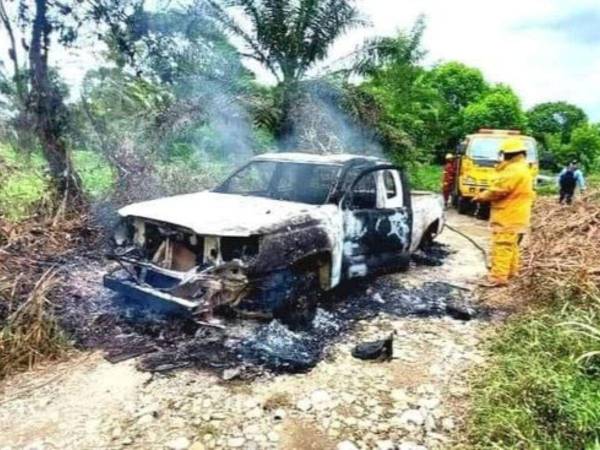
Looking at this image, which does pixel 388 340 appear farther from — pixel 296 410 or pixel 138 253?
pixel 138 253

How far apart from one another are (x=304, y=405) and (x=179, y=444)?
92cm

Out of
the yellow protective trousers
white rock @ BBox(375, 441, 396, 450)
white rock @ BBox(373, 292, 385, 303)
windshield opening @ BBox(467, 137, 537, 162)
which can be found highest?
windshield opening @ BBox(467, 137, 537, 162)

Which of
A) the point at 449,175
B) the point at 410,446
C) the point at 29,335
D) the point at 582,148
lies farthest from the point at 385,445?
the point at 582,148

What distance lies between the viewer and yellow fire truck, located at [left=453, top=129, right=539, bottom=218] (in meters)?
12.5

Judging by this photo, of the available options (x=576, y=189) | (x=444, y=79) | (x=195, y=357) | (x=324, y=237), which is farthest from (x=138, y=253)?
(x=444, y=79)

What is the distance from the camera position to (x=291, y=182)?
6059 mm

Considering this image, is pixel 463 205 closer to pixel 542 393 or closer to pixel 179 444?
pixel 542 393

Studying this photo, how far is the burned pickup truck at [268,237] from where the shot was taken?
4430 millimetres

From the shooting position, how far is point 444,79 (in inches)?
1283

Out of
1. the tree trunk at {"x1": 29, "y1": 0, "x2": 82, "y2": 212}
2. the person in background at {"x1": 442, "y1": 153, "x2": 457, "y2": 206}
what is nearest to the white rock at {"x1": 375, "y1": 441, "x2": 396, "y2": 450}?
the tree trunk at {"x1": 29, "y1": 0, "x2": 82, "y2": 212}

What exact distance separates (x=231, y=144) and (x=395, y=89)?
22.7ft

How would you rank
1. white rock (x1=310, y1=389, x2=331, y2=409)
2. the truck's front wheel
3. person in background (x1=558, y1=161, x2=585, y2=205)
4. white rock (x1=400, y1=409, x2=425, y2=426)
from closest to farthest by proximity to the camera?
white rock (x1=400, y1=409, x2=425, y2=426), white rock (x1=310, y1=389, x2=331, y2=409), person in background (x1=558, y1=161, x2=585, y2=205), the truck's front wheel

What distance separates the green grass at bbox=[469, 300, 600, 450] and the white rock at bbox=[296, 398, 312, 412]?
1107 mm

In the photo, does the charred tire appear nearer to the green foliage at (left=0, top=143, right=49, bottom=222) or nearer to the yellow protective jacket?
the yellow protective jacket
